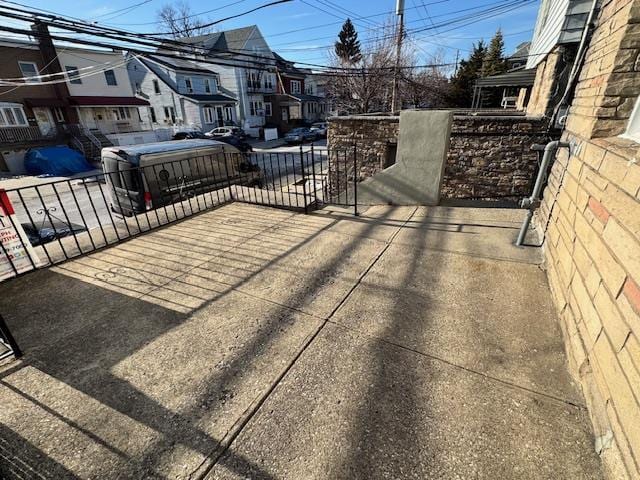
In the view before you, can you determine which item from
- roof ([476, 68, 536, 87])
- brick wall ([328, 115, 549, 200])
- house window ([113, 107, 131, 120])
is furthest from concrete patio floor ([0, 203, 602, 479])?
house window ([113, 107, 131, 120])

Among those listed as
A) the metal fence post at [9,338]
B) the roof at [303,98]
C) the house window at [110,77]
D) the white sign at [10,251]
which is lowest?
the metal fence post at [9,338]

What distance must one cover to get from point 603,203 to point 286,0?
765 centimetres

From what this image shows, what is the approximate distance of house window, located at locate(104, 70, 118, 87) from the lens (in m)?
22.1

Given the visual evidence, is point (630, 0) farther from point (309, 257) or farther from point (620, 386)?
point (309, 257)

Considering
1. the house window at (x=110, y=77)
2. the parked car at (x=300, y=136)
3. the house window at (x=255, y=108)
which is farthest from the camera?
the house window at (x=255, y=108)

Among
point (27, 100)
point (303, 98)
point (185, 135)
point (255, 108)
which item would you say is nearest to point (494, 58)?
point (303, 98)

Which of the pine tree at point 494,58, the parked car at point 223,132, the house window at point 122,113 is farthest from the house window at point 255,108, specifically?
the pine tree at point 494,58

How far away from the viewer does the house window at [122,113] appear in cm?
2331

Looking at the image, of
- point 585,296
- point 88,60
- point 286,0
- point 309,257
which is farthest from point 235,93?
point 585,296

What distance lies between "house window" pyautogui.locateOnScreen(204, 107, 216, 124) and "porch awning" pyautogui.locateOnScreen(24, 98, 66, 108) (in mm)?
10267

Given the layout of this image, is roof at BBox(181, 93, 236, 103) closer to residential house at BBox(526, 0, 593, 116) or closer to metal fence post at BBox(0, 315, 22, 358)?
residential house at BBox(526, 0, 593, 116)

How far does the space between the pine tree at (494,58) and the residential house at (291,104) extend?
1824cm

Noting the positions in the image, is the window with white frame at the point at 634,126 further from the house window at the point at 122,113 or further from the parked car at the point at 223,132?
the house window at the point at 122,113

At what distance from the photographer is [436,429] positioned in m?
1.59
